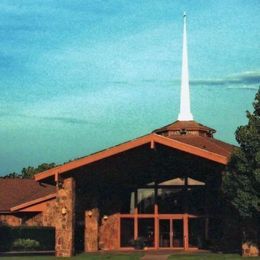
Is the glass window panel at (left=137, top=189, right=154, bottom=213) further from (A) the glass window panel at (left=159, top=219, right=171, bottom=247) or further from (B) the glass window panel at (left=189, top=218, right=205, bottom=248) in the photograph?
(B) the glass window panel at (left=189, top=218, right=205, bottom=248)

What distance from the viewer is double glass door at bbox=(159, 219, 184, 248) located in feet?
109

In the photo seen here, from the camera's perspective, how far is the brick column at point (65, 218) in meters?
28.6

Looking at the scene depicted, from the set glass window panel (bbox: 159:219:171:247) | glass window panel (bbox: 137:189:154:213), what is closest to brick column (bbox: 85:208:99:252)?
glass window panel (bbox: 137:189:154:213)

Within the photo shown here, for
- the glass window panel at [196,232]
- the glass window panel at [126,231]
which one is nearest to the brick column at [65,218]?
the glass window panel at [126,231]

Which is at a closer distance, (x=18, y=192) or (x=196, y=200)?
(x=196, y=200)

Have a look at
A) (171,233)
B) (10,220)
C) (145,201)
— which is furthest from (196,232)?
(10,220)

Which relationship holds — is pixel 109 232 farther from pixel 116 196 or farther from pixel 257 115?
pixel 257 115

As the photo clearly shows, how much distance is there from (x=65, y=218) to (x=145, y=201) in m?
5.84

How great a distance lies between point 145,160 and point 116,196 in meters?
3.84

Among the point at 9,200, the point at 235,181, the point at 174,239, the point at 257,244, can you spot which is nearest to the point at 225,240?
the point at 174,239

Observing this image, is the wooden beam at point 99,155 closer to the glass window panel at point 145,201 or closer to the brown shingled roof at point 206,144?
the brown shingled roof at point 206,144

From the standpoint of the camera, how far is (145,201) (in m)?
33.6

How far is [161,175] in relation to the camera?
33531mm

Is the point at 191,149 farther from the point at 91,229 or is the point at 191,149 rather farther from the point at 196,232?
the point at 91,229
